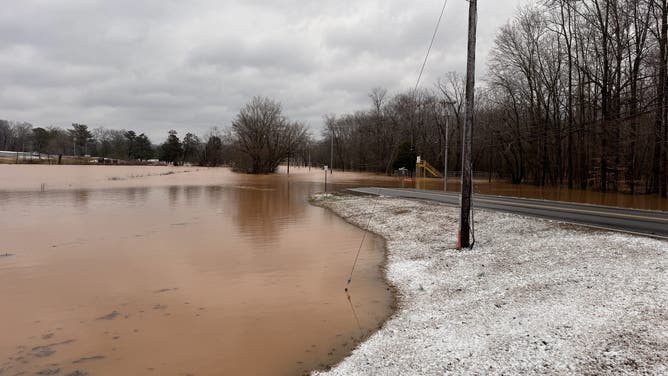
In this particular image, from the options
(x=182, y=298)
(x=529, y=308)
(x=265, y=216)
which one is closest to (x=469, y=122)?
(x=529, y=308)

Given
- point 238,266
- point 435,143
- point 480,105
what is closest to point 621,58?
point 238,266

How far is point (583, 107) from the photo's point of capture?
113 feet

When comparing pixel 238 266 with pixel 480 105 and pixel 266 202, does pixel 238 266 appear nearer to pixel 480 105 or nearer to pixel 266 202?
pixel 266 202

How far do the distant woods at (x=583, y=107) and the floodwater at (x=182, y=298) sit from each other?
22.5 m

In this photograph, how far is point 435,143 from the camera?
79188 millimetres

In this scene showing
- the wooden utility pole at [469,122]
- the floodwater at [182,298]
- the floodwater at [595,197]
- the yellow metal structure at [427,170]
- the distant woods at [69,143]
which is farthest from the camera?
the distant woods at [69,143]

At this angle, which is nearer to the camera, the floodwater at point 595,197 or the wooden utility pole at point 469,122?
the wooden utility pole at point 469,122

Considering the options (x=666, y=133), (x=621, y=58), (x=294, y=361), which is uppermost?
(x=621, y=58)

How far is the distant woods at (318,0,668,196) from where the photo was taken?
27016 millimetres

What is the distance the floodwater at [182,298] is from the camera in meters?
5.55

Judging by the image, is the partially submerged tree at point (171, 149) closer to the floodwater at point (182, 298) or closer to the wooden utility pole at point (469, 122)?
the floodwater at point (182, 298)

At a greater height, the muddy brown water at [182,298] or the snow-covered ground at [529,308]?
the snow-covered ground at [529,308]

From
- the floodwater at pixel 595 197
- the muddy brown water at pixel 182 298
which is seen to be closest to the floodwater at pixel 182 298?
the muddy brown water at pixel 182 298

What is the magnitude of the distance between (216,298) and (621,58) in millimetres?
33193
